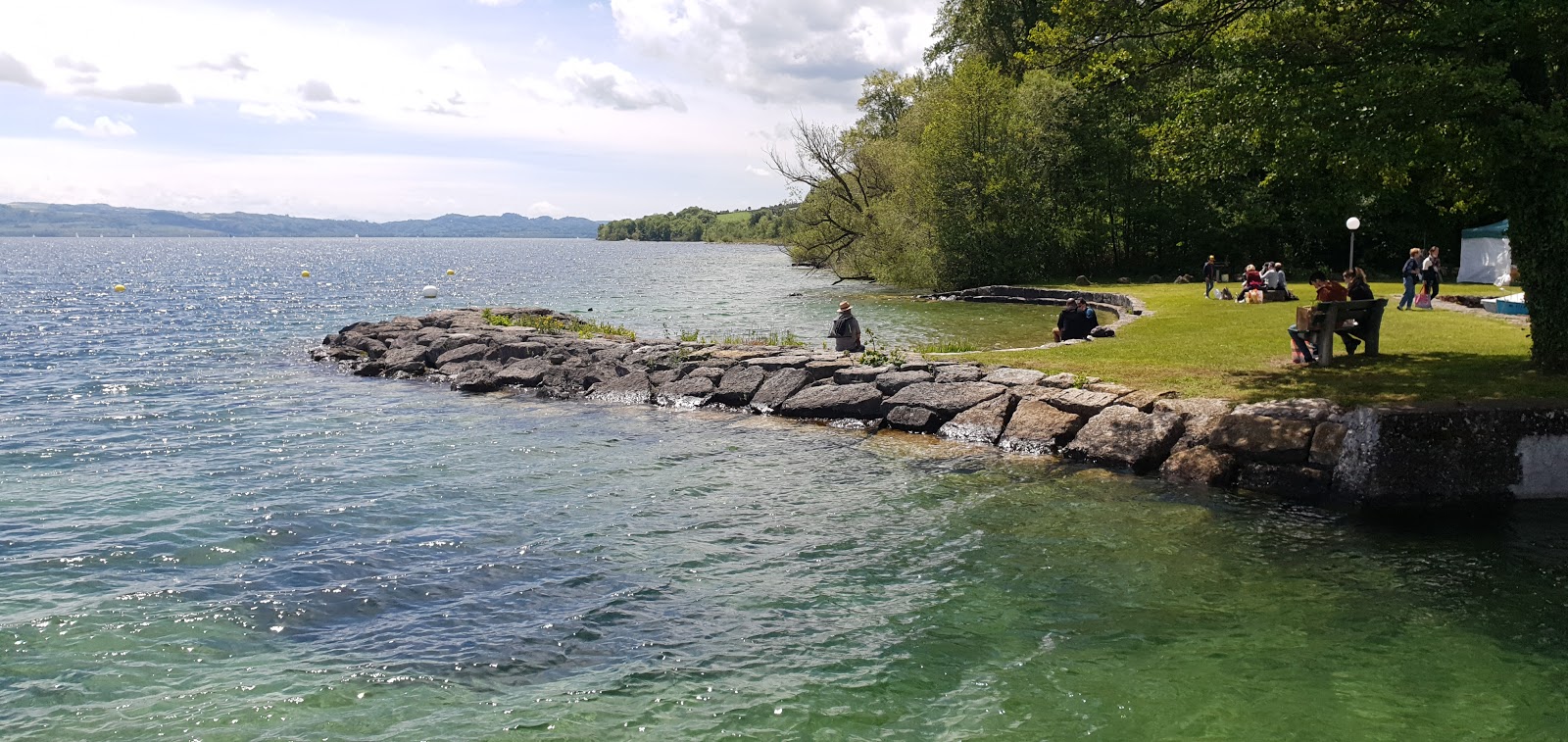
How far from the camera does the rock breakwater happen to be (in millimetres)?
14664

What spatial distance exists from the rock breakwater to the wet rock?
0.05 metres

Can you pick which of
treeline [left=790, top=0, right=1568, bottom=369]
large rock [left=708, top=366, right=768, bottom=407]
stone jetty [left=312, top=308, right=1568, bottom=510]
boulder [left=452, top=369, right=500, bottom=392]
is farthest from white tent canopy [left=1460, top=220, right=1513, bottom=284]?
boulder [left=452, top=369, right=500, bottom=392]

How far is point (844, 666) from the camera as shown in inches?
356

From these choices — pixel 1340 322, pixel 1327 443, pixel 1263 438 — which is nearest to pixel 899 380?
pixel 1263 438

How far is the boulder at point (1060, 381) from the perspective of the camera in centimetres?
1802

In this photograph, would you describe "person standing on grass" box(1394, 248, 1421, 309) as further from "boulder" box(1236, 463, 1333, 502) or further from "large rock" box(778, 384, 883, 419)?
"large rock" box(778, 384, 883, 419)

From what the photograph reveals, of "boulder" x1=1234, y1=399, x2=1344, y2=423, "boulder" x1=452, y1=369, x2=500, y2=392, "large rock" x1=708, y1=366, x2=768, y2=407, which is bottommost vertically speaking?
"boulder" x1=452, y1=369, x2=500, y2=392

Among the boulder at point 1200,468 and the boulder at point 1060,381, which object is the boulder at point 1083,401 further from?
the boulder at point 1200,468

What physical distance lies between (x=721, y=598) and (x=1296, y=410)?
9533 mm

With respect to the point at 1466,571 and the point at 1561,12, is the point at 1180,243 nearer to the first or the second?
the point at 1561,12

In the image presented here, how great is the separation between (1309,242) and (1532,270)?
132 feet

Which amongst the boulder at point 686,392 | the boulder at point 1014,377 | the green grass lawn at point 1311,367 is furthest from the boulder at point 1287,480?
the boulder at point 686,392

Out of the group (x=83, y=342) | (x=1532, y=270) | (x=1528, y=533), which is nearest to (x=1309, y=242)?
(x=1532, y=270)

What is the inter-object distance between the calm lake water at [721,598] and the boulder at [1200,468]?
0.52 meters
